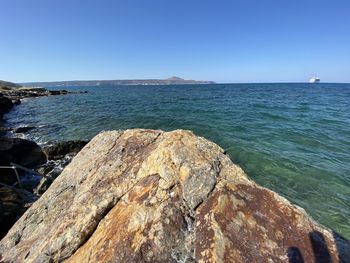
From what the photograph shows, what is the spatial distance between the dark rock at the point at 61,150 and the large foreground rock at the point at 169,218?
10778 mm

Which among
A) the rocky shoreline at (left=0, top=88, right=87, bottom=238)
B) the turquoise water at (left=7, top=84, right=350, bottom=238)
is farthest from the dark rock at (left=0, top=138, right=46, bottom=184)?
the turquoise water at (left=7, top=84, right=350, bottom=238)

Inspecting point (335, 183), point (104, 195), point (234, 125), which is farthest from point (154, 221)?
point (234, 125)

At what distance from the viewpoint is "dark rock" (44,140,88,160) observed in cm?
1471

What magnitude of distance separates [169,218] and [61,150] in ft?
45.7

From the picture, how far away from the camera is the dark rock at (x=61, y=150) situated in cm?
1471

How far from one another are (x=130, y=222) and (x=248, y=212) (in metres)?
1.90

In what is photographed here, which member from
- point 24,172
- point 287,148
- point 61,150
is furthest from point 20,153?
point 287,148

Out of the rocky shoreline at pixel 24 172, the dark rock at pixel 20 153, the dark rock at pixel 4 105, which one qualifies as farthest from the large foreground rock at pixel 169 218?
the dark rock at pixel 4 105

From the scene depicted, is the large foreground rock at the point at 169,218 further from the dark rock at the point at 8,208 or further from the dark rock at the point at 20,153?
the dark rock at the point at 20,153

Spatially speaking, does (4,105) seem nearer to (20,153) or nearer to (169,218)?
(20,153)

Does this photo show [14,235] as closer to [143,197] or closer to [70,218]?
[70,218]

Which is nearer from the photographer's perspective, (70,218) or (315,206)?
(70,218)

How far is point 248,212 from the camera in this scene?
358 centimetres

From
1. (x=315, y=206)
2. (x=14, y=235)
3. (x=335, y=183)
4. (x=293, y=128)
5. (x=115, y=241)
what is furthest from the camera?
(x=293, y=128)
